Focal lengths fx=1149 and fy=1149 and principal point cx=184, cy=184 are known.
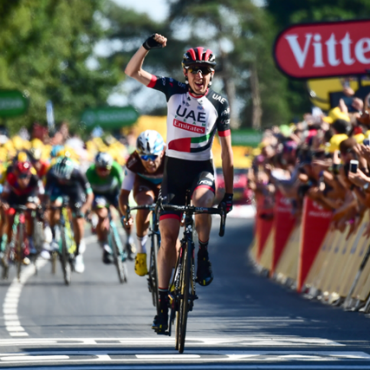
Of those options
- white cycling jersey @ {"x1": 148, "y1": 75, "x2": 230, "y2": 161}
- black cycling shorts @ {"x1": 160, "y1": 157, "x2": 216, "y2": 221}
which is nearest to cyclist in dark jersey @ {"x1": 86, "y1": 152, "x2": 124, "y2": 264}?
black cycling shorts @ {"x1": 160, "y1": 157, "x2": 216, "y2": 221}

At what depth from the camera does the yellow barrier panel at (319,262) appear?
14117mm

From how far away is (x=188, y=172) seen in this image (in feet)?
30.7

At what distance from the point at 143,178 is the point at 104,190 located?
5.61 metres

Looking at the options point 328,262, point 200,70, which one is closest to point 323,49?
point 328,262

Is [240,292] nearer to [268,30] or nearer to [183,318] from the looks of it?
[183,318]

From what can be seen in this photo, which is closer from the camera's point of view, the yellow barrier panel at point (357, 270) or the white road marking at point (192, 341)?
the white road marking at point (192, 341)

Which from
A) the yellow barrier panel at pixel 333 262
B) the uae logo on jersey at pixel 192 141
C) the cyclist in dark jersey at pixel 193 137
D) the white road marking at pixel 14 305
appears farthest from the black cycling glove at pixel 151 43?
the yellow barrier panel at pixel 333 262

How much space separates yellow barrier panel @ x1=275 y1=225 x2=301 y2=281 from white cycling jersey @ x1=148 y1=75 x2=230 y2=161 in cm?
681

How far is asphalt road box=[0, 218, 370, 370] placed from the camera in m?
8.47

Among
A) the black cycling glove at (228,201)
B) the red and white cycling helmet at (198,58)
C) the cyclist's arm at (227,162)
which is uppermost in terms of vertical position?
the red and white cycling helmet at (198,58)

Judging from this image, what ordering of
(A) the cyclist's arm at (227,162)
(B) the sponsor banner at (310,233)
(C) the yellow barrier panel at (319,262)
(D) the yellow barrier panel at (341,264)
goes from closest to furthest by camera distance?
(A) the cyclist's arm at (227,162)
(D) the yellow barrier panel at (341,264)
(C) the yellow barrier panel at (319,262)
(B) the sponsor banner at (310,233)

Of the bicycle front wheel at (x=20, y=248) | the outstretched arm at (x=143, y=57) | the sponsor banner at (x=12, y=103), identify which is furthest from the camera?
the sponsor banner at (x=12, y=103)

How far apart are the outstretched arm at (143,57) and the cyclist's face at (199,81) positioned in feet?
1.10

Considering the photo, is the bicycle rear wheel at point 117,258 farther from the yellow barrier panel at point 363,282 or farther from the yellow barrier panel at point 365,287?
the yellow barrier panel at point 365,287
